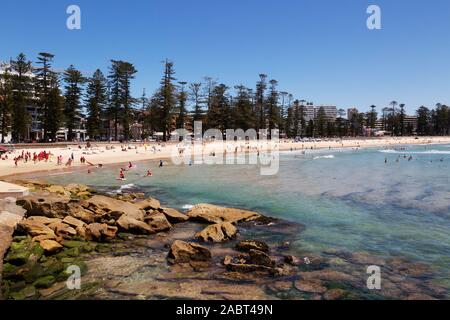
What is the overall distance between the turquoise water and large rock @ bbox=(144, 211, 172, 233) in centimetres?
543

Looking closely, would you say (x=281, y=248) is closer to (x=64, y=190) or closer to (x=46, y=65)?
(x=64, y=190)

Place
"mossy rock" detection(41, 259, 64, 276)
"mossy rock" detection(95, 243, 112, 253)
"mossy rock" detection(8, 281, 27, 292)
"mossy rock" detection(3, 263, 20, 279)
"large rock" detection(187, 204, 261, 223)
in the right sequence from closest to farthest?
"mossy rock" detection(8, 281, 27, 292) < "mossy rock" detection(3, 263, 20, 279) < "mossy rock" detection(41, 259, 64, 276) < "mossy rock" detection(95, 243, 112, 253) < "large rock" detection(187, 204, 261, 223)

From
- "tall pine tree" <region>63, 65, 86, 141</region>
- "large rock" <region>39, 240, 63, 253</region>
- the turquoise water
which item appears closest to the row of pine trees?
"tall pine tree" <region>63, 65, 86, 141</region>

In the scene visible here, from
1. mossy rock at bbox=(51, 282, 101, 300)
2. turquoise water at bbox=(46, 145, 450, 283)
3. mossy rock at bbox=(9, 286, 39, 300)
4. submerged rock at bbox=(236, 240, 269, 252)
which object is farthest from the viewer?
turquoise water at bbox=(46, 145, 450, 283)

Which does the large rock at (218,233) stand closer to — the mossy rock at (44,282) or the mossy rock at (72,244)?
the mossy rock at (72,244)

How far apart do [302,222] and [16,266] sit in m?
12.2

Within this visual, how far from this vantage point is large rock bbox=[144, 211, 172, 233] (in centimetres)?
1547

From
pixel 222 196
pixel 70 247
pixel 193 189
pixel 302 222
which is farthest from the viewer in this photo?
pixel 193 189

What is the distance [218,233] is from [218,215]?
3096 mm

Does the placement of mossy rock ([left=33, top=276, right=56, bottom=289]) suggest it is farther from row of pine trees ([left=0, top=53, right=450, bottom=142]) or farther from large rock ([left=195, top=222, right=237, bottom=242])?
row of pine trees ([left=0, top=53, right=450, bottom=142])

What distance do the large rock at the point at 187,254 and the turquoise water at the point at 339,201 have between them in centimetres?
389

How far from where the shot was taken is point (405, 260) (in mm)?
12680

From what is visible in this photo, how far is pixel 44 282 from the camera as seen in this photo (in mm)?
9797

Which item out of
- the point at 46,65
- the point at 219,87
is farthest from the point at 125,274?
the point at 219,87
